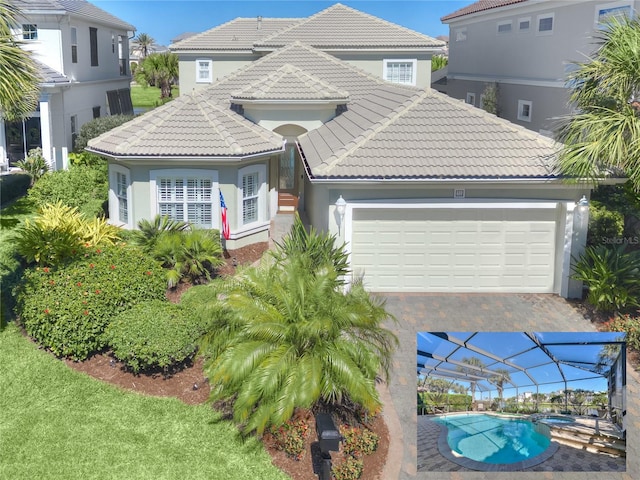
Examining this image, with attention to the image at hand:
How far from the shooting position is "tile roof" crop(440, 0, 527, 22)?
3025cm

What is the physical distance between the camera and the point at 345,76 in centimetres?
2402

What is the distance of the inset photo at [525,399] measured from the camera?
694cm

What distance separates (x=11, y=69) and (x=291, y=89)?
1061cm

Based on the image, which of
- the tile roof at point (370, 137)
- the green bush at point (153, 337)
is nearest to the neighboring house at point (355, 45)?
the tile roof at point (370, 137)

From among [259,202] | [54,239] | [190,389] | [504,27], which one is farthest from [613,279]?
[504,27]

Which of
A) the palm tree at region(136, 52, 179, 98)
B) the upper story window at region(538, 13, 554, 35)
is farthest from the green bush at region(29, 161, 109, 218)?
the palm tree at region(136, 52, 179, 98)

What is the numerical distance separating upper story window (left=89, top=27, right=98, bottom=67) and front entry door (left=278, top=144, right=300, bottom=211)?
1562 cm

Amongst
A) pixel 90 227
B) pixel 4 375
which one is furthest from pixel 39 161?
pixel 4 375

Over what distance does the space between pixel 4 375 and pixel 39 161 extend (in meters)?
15.7

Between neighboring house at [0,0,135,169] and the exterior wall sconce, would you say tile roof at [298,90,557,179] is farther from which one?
neighboring house at [0,0,135,169]

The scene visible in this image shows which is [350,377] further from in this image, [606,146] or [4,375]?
[606,146]

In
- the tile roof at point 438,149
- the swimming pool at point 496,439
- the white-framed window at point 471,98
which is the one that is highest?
the white-framed window at point 471,98

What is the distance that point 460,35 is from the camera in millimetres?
37844

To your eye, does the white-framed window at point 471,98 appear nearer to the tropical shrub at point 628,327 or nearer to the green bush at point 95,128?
the green bush at point 95,128
